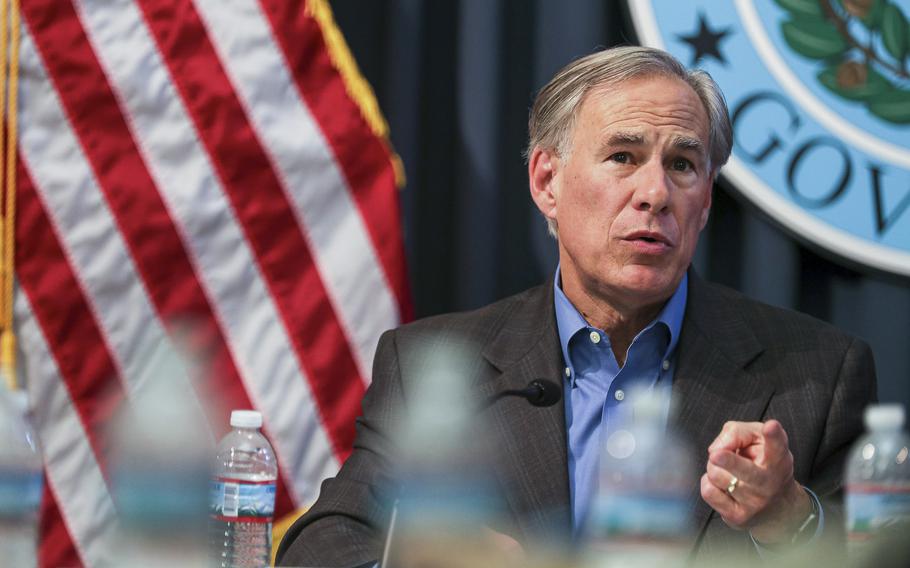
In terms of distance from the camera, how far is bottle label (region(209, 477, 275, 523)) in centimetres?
178

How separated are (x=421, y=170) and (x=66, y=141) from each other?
826 millimetres

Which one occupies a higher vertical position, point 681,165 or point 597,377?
point 681,165

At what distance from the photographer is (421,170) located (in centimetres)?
291

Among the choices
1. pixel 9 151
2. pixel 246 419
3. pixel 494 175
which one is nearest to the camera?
pixel 246 419

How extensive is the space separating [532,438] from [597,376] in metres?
0.20

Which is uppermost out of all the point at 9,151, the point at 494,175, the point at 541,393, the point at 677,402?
the point at 9,151

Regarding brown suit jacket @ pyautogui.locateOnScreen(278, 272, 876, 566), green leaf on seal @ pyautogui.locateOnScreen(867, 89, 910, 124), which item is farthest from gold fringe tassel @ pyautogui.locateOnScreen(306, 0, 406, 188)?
green leaf on seal @ pyautogui.locateOnScreen(867, 89, 910, 124)

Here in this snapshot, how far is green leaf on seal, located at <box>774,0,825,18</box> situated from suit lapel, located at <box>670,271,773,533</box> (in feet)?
2.81

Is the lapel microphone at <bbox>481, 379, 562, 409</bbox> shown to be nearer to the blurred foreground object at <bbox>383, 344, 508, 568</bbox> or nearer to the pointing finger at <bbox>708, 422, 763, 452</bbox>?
the blurred foreground object at <bbox>383, 344, 508, 568</bbox>

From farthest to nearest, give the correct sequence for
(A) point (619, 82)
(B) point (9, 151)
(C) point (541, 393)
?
(B) point (9, 151), (A) point (619, 82), (C) point (541, 393)

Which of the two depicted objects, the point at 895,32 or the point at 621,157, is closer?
the point at 621,157

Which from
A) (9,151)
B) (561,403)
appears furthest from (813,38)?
(9,151)

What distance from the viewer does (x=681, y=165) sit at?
2.19 meters

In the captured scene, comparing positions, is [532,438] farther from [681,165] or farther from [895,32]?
[895,32]
